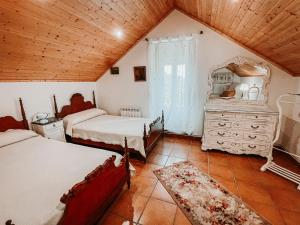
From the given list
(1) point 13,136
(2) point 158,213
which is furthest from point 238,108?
(1) point 13,136

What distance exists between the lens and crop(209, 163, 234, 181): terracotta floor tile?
2820mm

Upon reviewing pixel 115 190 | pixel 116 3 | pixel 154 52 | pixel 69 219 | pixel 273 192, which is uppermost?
pixel 116 3

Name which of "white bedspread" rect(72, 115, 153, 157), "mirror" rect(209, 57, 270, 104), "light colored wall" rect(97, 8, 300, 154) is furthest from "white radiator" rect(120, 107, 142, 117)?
"mirror" rect(209, 57, 270, 104)

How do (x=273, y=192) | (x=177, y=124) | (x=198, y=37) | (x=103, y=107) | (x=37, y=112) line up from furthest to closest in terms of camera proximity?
(x=103, y=107) → (x=177, y=124) → (x=198, y=37) → (x=37, y=112) → (x=273, y=192)

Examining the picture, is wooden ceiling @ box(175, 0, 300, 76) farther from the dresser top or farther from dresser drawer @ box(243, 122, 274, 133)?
dresser drawer @ box(243, 122, 274, 133)

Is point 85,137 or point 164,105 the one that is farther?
point 164,105

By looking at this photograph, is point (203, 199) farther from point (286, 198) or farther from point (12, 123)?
point (12, 123)

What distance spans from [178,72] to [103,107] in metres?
2.54

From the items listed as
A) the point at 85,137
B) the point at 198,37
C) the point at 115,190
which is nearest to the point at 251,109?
the point at 198,37

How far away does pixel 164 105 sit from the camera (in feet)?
14.6

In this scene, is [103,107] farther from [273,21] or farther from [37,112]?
[273,21]

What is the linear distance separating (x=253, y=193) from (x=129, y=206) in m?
1.75

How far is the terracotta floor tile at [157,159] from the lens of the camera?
3.28 meters

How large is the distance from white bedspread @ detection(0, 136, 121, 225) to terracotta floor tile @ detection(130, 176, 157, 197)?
23.2 inches
